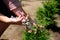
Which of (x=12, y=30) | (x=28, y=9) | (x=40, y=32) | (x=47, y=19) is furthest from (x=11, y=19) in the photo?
(x=28, y=9)

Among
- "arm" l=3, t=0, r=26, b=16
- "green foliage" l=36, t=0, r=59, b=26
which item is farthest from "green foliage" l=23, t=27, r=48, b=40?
"green foliage" l=36, t=0, r=59, b=26

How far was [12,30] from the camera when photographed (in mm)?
4785

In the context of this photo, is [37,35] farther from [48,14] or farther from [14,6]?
[48,14]

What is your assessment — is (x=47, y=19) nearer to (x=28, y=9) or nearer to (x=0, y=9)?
(x=28, y=9)

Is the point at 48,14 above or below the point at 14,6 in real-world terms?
below

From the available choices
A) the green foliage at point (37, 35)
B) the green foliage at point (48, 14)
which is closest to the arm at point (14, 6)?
the green foliage at point (37, 35)

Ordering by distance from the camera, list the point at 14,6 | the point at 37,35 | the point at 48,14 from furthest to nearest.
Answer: the point at 48,14, the point at 37,35, the point at 14,6

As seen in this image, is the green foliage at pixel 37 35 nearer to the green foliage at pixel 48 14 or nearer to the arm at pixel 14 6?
the arm at pixel 14 6

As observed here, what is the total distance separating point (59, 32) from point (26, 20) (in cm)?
365

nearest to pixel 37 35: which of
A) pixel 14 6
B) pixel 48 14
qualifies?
pixel 14 6

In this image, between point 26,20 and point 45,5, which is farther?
point 45,5

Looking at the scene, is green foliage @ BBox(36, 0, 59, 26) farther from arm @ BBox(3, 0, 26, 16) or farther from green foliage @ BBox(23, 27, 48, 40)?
arm @ BBox(3, 0, 26, 16)

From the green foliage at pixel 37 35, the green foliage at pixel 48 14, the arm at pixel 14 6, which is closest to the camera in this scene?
the arm at pixel 14 6

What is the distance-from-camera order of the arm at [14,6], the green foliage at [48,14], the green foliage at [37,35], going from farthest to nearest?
the green foliage at [48,14] < the green foliage at [37,35] < the arm at [14,6]
